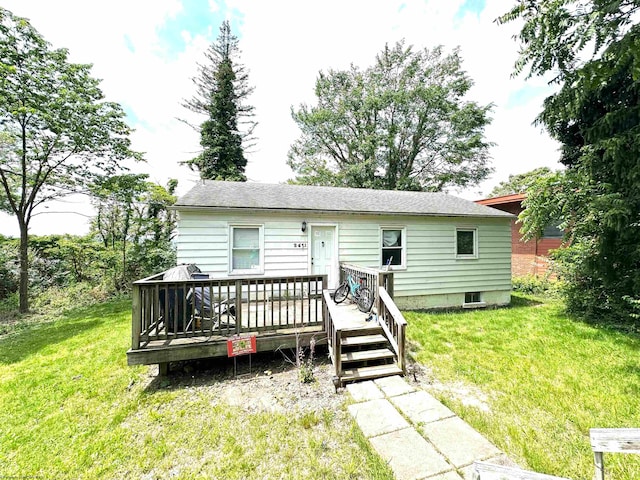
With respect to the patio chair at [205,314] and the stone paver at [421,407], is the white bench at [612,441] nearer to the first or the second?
the stone paver at [421,407]

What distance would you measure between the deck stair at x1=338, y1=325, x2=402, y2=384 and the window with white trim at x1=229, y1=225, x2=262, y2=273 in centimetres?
350

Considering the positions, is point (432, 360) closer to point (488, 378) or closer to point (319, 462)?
point (488, 378)

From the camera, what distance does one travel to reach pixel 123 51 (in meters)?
8.05

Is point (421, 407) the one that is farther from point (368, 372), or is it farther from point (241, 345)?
point (241, 345)

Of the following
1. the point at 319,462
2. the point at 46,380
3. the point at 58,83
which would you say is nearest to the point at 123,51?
the point at 58,83

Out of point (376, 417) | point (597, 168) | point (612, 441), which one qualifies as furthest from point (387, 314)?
point (597, 168)

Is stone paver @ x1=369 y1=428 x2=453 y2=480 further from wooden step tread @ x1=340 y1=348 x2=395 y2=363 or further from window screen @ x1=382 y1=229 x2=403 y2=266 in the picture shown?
window screen @ x1=382 y1=229 x2=403 y2=266

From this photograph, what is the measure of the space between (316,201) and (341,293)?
3.20 m

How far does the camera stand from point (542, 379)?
3850mm

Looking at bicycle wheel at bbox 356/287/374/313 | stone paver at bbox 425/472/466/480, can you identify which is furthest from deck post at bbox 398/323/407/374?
stone paver at bbox 425/472/466/480

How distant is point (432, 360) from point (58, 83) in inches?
522

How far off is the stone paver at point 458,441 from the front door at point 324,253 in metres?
4.89

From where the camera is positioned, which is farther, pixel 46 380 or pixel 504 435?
pixel 46 380

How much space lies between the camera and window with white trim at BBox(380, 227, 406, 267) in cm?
802
